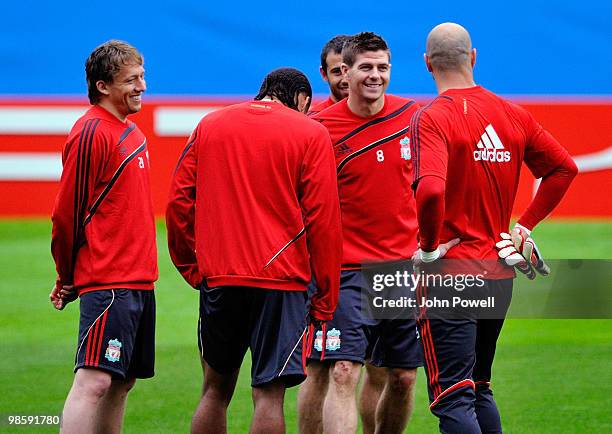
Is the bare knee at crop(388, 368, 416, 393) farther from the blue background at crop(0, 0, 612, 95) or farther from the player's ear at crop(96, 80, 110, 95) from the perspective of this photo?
the blue background at crop(0, 0, 612, 95)

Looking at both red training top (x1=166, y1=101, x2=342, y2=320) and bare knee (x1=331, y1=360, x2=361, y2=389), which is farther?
bare knee (x1=331, y1=360, x2=361, y2=389)

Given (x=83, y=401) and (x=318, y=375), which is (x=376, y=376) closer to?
(x=318, y=375)

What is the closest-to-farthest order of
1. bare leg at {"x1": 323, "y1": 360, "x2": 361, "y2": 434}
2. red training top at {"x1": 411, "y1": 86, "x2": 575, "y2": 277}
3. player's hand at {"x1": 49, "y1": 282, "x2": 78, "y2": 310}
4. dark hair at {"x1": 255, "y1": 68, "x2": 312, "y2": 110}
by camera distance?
red training top at {"x1": 411, "y1": 86, "x2": 575, "y2": 277}
dark hair at {"x1": 255, "y1": 68, "x2": 312, "y2": 110}
player's hand at {"x1": 49, "y1": 282, "x2": 78, "y2": 310}
bare leg at {"x1": 323, "y1": 360, "x2": 361, "y2": 434}

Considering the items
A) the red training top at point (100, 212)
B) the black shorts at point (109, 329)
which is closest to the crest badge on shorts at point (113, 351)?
the black shorts at point (109, 329)

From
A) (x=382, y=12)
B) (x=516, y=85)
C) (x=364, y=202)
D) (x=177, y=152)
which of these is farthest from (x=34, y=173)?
(x=364, y=202)

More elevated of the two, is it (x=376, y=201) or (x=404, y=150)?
(x=404, y=150)

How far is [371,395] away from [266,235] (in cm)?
175

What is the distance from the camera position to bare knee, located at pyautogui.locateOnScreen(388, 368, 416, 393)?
6.50m

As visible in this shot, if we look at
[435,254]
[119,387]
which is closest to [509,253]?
[435,254]

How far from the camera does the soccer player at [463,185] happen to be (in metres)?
5.36

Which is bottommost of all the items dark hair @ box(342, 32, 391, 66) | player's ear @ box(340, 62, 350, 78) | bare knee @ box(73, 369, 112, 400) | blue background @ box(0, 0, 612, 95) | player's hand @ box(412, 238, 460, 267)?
bare knee @ box(73, 369, 112, 400)

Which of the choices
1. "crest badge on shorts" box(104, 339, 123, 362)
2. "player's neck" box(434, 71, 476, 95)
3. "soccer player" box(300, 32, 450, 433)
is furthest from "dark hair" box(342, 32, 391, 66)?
"crest badge on shorts" box(104, 339, 123, 362)

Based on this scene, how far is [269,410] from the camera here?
5383 millimetres

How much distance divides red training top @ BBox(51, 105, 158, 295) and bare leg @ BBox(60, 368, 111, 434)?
0.41m
